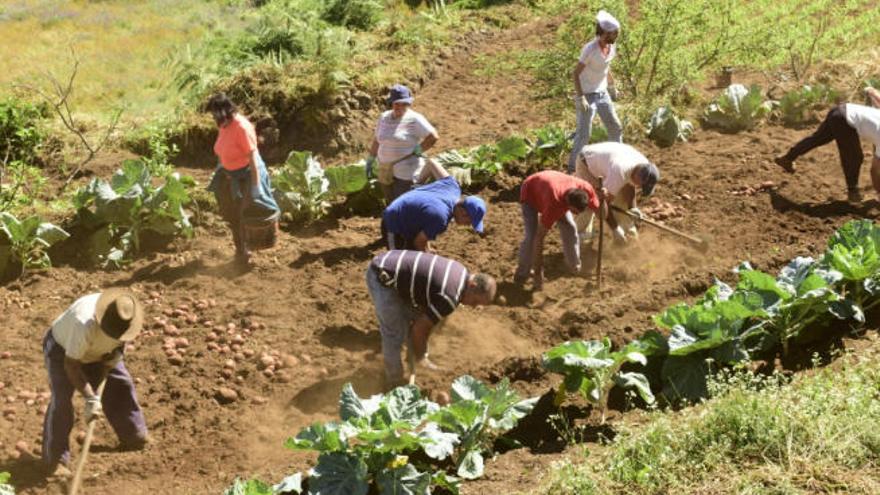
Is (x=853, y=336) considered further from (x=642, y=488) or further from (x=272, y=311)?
(x=272, y=311)

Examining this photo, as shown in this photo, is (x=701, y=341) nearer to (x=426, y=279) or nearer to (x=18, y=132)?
(x=426, y=279)

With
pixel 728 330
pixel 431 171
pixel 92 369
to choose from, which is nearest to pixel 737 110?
pixel 431 171

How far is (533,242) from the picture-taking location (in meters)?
8.74

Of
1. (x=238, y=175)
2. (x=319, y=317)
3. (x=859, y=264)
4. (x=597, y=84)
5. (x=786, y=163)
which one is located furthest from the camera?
(x=786, y=163)

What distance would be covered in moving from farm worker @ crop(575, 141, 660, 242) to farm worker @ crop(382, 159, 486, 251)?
55.4 inches

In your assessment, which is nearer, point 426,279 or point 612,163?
point 426,279

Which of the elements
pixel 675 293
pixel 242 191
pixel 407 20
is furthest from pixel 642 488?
pixel 407 20

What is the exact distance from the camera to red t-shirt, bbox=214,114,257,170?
874cm

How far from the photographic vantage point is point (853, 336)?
7.34 meters

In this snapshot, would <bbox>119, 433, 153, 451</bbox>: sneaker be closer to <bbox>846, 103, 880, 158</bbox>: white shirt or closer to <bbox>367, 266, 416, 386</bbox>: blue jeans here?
<bbox>367, 266, 416, 386</bbox>: blue jeans

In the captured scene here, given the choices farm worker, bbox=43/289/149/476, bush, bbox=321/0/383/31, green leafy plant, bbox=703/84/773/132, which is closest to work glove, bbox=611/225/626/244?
green leafy plant, bbox=703/84/773/132

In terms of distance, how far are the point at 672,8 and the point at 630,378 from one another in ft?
22.5

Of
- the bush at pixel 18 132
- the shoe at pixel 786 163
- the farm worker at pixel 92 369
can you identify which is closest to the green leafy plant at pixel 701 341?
the farm worker at pixel 92 369

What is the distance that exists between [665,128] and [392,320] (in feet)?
18.4
